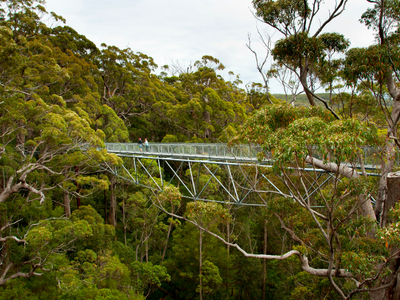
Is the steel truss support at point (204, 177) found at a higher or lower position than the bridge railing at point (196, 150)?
lower

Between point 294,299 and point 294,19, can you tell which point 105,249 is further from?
point 294,19

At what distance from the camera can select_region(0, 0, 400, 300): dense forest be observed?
545cm

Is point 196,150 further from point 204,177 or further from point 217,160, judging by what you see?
point 204,177

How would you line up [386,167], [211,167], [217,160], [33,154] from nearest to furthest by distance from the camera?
[386,167] → [33,154] → [217,160] → [211,167]

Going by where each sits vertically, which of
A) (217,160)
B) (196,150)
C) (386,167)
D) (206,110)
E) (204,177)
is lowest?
(204,177)

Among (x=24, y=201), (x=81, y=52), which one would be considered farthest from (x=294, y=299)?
(x=81, y=52)

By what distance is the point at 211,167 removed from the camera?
16.0 metres

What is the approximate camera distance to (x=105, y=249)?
490 inches

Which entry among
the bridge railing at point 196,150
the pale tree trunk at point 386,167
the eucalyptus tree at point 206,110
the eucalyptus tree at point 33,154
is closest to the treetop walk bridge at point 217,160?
the bridge railing at point 196,150

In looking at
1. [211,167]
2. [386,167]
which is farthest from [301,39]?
[211,167]

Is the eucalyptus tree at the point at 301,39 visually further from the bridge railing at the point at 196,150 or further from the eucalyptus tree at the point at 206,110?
the eucalyptus tree at the point at 206,110

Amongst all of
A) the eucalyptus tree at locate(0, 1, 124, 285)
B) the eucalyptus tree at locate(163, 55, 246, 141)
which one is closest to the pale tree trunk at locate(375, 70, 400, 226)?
the eucalyptus tree at locate(0, 1, 124, 285)

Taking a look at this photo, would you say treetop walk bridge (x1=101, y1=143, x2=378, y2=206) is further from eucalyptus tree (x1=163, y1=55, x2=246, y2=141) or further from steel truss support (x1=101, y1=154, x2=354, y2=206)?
eucalyptus tree (x1=163, y1=55, x2=246, y2=141)

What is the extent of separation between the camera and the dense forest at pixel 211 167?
5445 millimetres
